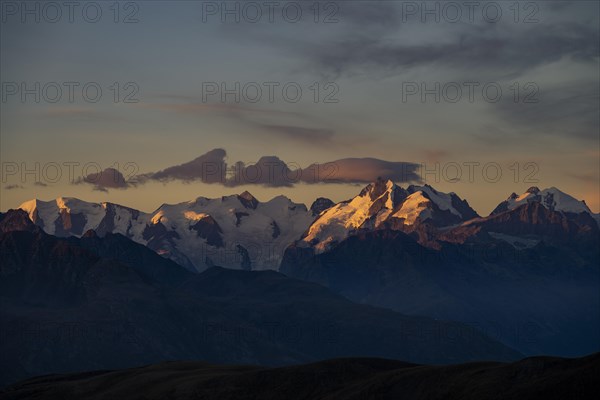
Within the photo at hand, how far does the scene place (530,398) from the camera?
199500 millimetres

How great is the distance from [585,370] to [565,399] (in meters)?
8.50

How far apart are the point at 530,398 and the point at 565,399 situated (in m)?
9.93

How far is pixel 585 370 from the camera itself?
196375 millimetres

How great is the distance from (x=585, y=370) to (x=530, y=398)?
10.7 metres

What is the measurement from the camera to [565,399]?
190 meters
